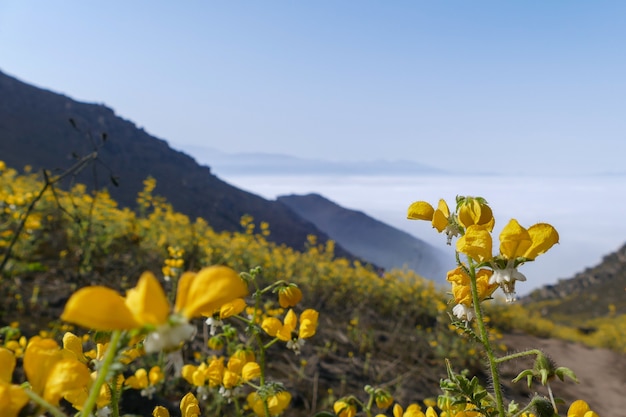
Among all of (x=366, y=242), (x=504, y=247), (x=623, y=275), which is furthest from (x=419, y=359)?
(x=366, y=242)

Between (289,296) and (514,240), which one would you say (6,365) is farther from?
(289,296)

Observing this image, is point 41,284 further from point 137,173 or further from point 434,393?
point 137,173

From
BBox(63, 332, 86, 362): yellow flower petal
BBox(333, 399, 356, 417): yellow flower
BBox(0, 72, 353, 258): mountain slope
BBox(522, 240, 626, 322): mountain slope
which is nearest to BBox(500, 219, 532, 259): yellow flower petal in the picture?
BBox(63, 332, 86, 362): yellow flower petal

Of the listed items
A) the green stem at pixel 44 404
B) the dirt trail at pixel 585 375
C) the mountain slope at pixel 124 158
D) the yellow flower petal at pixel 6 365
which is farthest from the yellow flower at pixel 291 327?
the mountain slope at pixel 124 158

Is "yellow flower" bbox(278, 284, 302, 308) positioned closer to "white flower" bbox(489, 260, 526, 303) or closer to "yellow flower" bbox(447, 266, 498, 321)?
"yellow flower" bbox(447, 266, 498, 321)

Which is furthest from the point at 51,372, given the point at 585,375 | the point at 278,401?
the point at 585,375

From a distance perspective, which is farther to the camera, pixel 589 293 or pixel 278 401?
pixel 589 293
